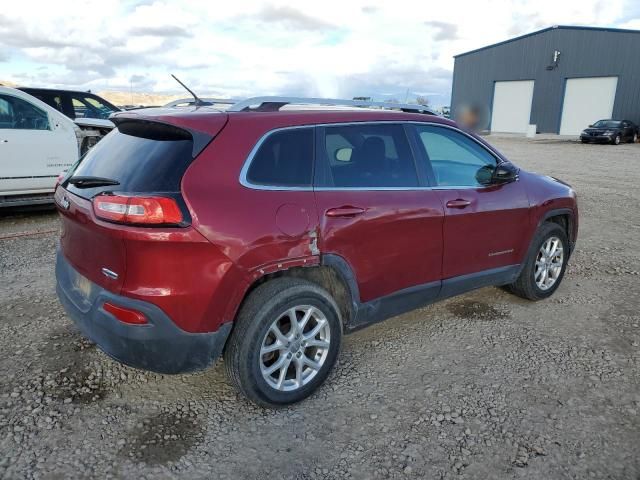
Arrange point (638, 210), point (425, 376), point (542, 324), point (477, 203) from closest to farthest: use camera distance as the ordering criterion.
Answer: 1. point (425, 376)
2. point (477, 203)
3. point (542, 324)
4. point (638, 210)

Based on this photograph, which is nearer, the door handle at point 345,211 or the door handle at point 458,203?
the door handle at point 345,211

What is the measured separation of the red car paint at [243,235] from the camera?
2.47 meters

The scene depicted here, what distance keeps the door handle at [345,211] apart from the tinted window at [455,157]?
821mm

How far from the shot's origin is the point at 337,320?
10.1 feet

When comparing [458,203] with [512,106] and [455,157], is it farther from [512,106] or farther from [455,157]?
[512,106]

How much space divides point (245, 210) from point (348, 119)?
103cm

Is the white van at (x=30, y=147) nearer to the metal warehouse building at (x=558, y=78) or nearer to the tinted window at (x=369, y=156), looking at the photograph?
the tinted window at (x=369, y=156)

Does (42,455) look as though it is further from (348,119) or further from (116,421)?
(348,119)

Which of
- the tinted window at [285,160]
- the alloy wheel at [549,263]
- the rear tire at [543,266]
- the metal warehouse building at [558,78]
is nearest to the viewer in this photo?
the tinted window at [285,160]

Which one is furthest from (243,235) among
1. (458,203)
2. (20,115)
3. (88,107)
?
(88,107)

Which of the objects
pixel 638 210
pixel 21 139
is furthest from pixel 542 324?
pixel 21 139

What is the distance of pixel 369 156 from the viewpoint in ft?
10.7

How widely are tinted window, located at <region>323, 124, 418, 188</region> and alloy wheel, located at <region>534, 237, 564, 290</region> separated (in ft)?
5.88

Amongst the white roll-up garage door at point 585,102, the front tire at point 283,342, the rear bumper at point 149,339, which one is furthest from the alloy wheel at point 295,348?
the white roll-up garage door at point 585,102
